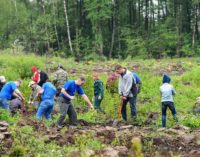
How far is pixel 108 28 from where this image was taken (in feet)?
178

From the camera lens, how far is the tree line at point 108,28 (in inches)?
1804

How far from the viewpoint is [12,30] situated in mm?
49625

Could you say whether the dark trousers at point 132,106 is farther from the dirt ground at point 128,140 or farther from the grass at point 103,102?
the dirt ground at point 128,140

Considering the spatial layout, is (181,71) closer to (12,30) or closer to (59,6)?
(12,30)

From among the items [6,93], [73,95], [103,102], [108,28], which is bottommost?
[103,102]

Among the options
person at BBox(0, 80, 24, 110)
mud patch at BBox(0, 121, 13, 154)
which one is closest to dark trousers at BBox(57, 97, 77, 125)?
mud patch at BBox(0, 121, 13, 154)

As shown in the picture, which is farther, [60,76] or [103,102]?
[60,76]

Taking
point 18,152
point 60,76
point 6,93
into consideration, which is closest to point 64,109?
point 6,93

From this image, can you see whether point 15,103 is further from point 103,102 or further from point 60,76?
point 103,102

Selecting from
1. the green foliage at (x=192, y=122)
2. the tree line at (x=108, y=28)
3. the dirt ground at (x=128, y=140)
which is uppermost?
the tree line at (x=108, y=28)

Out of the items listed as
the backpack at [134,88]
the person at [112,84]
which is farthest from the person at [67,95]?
the person at [112,84]

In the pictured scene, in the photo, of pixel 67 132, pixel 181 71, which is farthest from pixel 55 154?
pixel 181 71

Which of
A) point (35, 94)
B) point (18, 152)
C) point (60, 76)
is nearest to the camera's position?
point (18, 152)

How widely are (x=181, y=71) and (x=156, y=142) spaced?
17580mm
